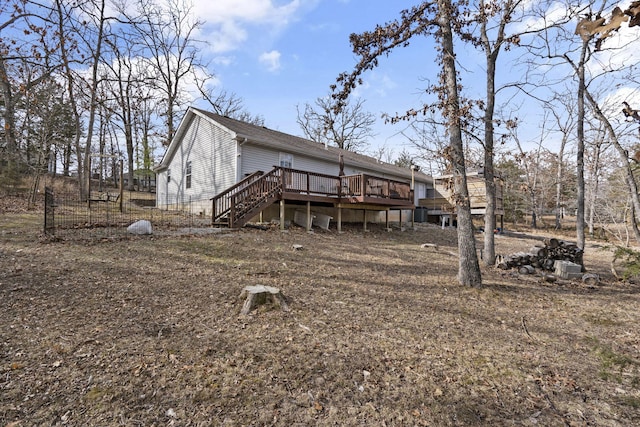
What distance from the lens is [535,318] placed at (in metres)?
4.86

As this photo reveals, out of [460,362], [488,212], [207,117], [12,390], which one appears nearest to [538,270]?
[488,212]

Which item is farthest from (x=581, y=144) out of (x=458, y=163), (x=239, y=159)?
(x=239, y=159)

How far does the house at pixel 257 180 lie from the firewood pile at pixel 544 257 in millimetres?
5307

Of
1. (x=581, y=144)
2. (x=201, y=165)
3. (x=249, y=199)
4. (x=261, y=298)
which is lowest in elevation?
(x=261, y=298)

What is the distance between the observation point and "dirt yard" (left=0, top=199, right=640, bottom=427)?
2473 mm

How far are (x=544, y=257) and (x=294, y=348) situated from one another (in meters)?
8.56

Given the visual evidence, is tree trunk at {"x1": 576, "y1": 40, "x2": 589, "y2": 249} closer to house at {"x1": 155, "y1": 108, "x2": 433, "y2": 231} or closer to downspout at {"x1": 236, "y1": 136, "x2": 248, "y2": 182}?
house at {"x1": 155, "y1": 108, "x2": 433, "y2": 231}

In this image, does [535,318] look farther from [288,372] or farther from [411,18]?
[411,18]

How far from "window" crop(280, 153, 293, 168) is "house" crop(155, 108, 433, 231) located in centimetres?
5

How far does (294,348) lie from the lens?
334cm

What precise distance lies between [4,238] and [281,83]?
12.0 m

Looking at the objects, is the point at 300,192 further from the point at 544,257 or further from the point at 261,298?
the point at 544,257

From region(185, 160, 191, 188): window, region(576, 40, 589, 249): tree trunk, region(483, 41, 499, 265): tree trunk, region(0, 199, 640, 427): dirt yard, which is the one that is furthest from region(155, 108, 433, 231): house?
region(576, 40, 589, 249): tree trunk

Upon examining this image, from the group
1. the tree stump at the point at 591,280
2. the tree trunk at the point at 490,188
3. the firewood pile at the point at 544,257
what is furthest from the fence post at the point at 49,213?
the tree stump at the point at 591,280
